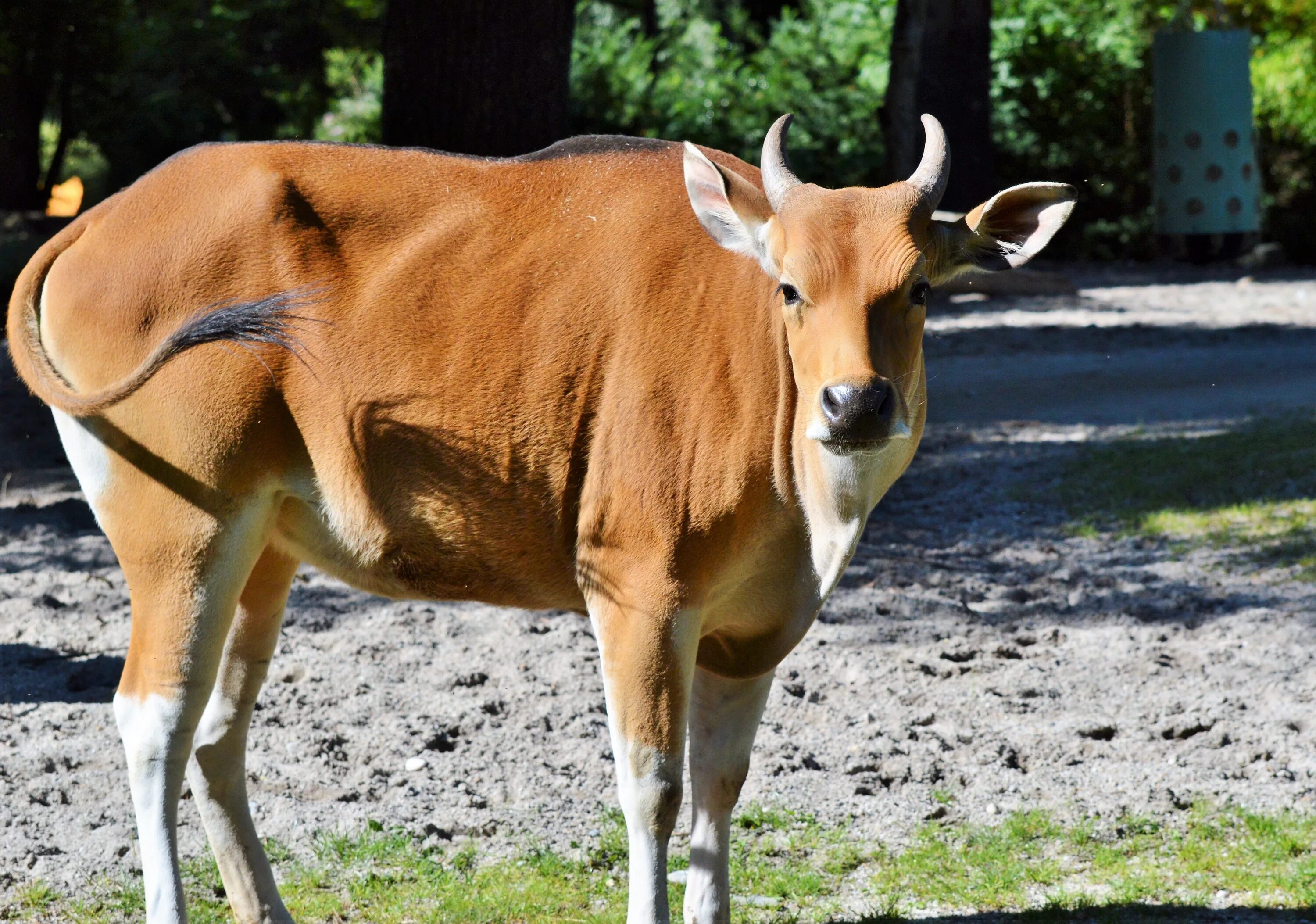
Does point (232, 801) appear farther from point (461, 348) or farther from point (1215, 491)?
point (1215, 491)

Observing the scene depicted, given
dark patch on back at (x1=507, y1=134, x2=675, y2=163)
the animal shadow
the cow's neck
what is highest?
dark patch on back at (x1=507, y1=134, x2=675, y2=163)

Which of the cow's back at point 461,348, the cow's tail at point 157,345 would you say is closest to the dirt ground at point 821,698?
the cow's back at point 461,348

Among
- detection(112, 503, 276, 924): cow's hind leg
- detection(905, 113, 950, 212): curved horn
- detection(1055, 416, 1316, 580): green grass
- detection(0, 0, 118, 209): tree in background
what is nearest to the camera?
detection(905, 113, 950, 212): curved horn

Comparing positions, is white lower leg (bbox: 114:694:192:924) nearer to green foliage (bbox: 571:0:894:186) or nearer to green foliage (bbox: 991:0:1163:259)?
green foliage (bbox: 571:0:894:186)

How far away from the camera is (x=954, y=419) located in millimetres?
10812

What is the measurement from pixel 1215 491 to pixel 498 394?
6096 mm

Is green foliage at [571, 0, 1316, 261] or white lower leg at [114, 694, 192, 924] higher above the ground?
green foliage at [571, 0, 1316, 261]

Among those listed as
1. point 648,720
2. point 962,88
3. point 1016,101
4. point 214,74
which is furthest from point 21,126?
point 648,720

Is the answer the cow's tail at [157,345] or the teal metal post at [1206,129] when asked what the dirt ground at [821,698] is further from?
the teal metal post at [1206,129]

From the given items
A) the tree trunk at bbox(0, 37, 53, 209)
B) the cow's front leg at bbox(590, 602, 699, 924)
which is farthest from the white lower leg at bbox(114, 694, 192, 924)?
the tree trunk at bbox(0, 37, 53, 209)

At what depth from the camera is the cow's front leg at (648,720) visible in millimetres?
3475

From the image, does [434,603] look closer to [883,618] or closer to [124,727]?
[883,618]

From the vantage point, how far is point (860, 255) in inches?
129

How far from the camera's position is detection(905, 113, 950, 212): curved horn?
3398 millimetres
